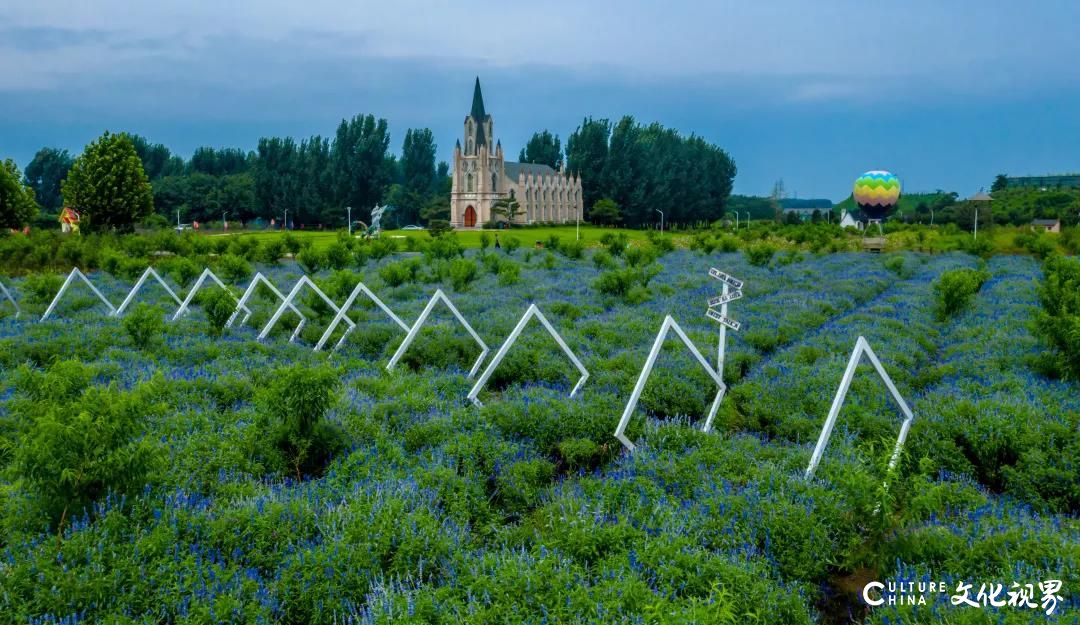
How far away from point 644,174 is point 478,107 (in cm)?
3148

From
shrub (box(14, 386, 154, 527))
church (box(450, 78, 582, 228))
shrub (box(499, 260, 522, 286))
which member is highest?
church (box(450, 78, 582, 228))

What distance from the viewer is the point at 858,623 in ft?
17.5

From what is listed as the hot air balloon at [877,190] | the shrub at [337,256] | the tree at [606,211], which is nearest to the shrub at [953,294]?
the shrub at [337,256]

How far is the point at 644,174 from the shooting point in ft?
346

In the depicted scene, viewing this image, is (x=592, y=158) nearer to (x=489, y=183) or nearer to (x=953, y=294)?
(x=489, y=183)

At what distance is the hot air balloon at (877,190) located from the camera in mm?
68125

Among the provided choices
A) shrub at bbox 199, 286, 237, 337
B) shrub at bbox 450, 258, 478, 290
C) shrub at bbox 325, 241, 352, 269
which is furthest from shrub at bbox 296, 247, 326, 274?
shrub at bbox 199, 286, 237, 337

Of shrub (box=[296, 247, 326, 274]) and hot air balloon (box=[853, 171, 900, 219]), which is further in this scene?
hot air balloon (box=[853, 171, 900, 219])

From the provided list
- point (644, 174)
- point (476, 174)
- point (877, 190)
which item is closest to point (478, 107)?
point (476, 174)

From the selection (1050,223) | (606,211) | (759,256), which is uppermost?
(606,211)

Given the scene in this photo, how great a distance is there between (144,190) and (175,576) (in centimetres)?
5423

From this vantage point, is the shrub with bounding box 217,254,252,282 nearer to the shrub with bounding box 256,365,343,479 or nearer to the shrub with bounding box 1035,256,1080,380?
the shrub with bounding box 256,365,343,479

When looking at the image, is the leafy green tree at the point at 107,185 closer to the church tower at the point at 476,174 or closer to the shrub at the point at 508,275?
the shrub at the point at 508,275

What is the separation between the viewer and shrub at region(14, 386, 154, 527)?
5668mm
